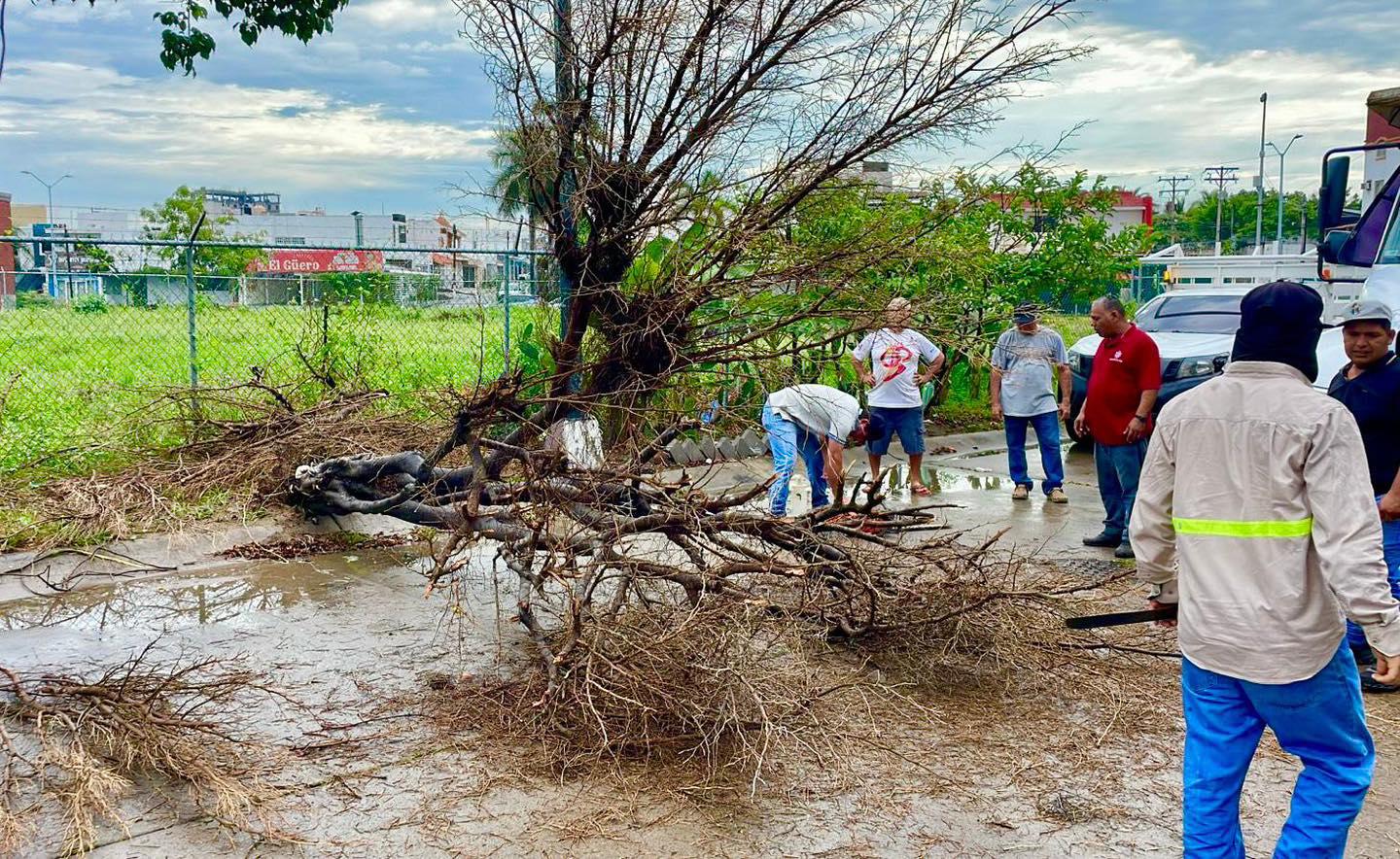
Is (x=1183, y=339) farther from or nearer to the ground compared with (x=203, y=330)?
nearer to the ground

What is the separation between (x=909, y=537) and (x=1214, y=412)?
4.96 metres

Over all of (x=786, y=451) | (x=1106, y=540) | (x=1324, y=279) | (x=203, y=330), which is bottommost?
(x=1106, y=540)

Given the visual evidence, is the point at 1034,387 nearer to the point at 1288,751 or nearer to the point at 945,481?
the point at 945,481

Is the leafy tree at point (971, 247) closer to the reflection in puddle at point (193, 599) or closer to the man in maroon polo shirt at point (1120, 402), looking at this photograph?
the man in maroon polo shirt at point (1120, 402)

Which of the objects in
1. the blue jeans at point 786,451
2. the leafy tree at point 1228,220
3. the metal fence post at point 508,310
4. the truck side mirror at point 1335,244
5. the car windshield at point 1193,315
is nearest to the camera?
the blue jeans at point 786,451

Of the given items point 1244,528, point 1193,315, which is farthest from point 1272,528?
point 1193,315

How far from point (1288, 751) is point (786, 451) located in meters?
4.56

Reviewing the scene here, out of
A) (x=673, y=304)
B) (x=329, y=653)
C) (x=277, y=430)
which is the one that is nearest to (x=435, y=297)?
(x=277, y=430)

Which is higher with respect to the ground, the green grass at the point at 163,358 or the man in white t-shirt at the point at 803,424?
the green grass at the point at 163,358

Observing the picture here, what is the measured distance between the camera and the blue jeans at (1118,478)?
7.34 meters

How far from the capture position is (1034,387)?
8602 millimetres

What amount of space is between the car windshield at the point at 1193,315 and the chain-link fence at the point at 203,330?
289 inches

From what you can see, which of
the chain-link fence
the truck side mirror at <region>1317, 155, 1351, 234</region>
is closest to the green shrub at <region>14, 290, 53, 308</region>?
the chain-link fence

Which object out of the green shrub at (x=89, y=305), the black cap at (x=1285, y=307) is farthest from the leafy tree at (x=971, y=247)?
the green shrub at (x=89, y=305)
